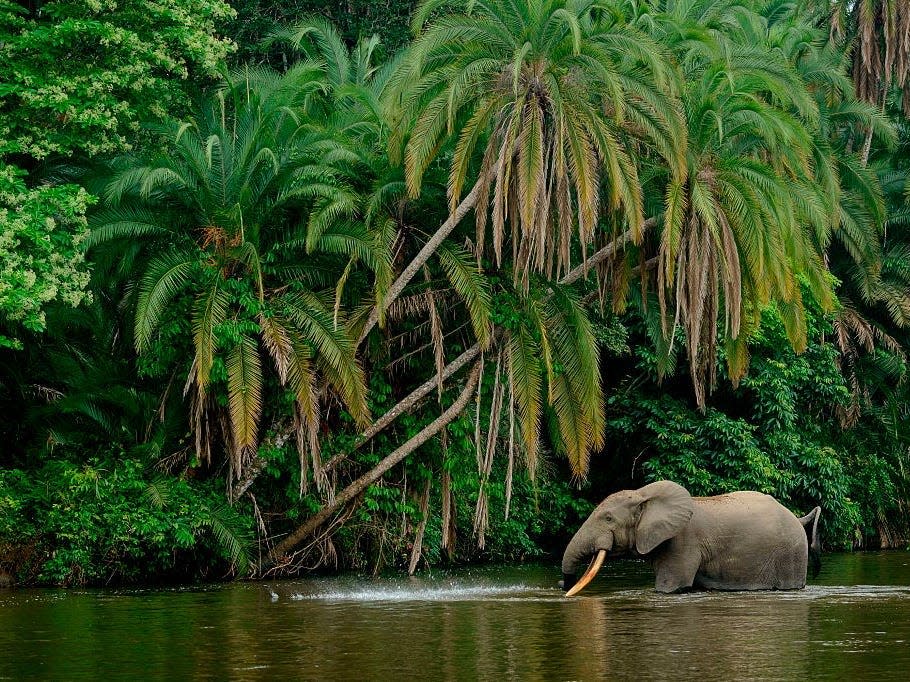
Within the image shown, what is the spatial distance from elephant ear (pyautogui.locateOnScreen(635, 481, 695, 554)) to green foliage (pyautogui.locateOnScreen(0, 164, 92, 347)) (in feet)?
26.5

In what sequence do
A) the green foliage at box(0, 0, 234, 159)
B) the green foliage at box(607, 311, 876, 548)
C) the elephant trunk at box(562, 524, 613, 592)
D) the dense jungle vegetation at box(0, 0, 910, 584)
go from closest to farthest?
the elephant trunk at box(562, 524, 613, 592) → the green foliage at box(0, 0, 234, 159) → the dense jungle vegetation at box(0, 0, 910, 584) → the green foliage at box(607, 311, 876, 548)

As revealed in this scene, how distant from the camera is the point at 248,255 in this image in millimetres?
22188

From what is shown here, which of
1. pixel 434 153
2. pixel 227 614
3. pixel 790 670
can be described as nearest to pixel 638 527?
pixel 227 614

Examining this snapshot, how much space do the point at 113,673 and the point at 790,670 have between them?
15.9 ft

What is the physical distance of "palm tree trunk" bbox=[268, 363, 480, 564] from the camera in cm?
2322

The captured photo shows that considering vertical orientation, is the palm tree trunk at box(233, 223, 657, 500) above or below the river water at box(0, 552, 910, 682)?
above

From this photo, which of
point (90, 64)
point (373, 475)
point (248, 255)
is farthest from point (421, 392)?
point (90, 64)

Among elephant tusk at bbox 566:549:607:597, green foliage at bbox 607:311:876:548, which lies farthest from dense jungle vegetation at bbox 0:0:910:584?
elephant tusk at bbox 566:549:607:597

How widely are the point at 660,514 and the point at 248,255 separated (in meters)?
7.61

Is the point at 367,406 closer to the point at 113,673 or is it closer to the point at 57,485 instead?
the point at 57,485

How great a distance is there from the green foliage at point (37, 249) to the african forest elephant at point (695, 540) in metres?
7.57

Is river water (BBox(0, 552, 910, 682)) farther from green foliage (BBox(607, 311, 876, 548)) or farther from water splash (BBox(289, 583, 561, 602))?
green foliage (BBox(607, 311, 876, 548))

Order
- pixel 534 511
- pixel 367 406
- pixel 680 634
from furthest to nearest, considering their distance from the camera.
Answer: pixel 534 511 < pixel 367 406 < pixel 680 634

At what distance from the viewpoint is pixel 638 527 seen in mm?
18594
